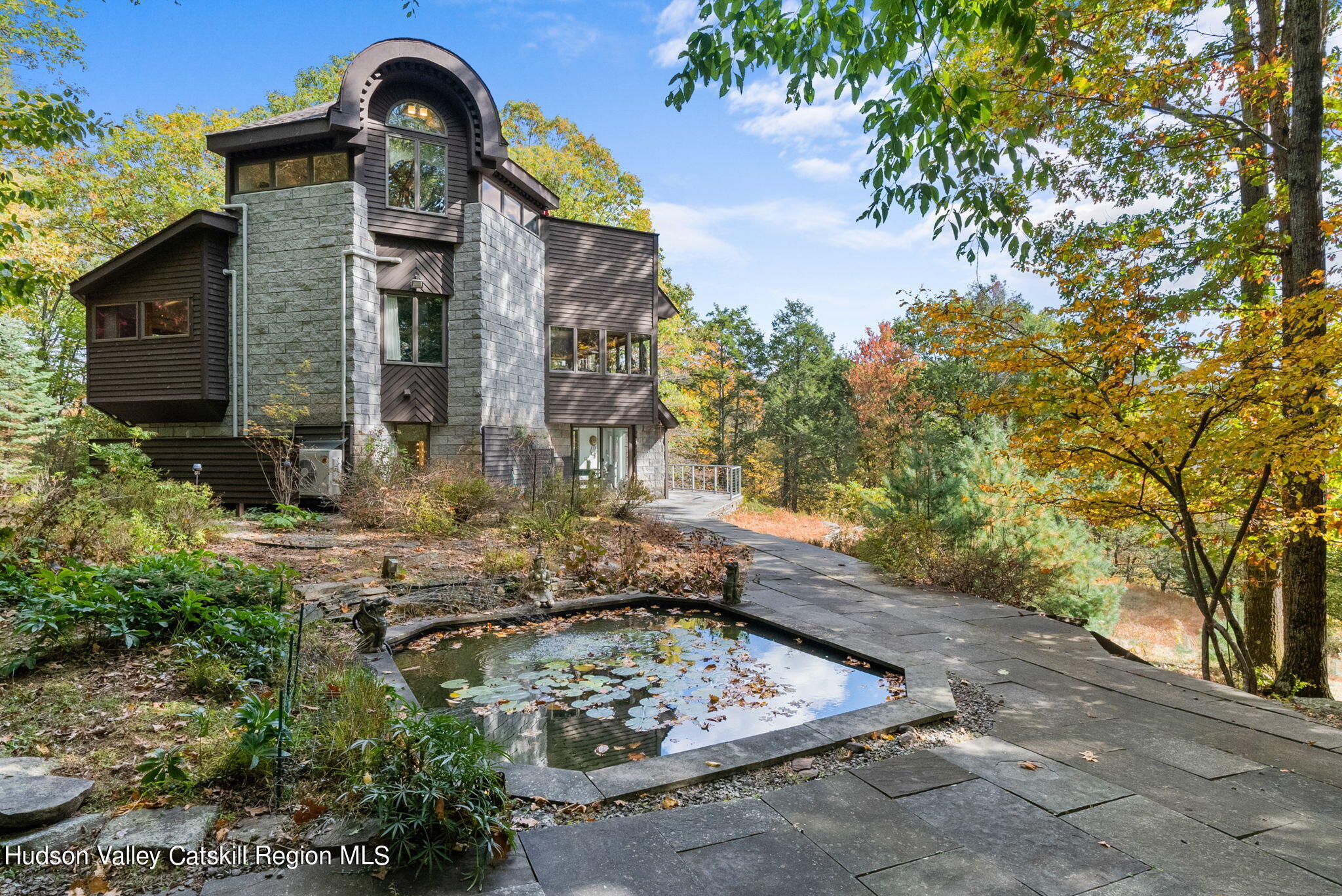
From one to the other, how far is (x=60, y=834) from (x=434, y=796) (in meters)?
1.27

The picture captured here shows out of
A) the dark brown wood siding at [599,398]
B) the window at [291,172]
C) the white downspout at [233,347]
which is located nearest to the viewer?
the window at [291,172]

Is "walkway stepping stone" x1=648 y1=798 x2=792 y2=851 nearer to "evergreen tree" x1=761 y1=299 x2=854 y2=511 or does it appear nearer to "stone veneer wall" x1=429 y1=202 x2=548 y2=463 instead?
"stone veneer wall" x1=429 y1=202 x2=548 y2=463

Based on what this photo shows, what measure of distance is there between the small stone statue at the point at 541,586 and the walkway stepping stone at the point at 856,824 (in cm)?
360

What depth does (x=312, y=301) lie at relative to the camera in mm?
12430

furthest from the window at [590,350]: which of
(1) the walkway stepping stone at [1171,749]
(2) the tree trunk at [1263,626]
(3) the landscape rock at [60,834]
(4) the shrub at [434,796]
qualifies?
(3) the landscape rock at [60,834]

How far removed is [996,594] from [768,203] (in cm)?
2322

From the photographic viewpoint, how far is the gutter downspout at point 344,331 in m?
12.1

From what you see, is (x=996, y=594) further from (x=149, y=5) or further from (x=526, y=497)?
(x=149, y=5)

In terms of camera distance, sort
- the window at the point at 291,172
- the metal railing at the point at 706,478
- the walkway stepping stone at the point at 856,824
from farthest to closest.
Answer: the metal railing at the point at 706,478 → the window at the point at 291,172 → the walkway stepping stone at the point at 856,824

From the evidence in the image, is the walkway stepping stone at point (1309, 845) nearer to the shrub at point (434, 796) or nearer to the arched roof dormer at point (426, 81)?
the shrub at point (434, 796)

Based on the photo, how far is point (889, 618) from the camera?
607 cm

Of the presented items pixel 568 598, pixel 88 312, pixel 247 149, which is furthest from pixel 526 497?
pixel 88 312

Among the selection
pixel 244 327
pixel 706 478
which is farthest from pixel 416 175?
pixel 706 478

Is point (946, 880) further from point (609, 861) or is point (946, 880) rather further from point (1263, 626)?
point (1263, 626)
